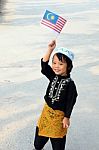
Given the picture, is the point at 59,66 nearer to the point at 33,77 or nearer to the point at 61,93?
the point at 61,93

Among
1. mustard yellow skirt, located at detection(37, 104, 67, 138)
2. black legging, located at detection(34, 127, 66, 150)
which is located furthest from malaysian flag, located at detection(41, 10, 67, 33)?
black legging, located at detection(34, 127, 66, 150)

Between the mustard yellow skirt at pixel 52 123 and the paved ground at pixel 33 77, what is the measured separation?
50 centimetres

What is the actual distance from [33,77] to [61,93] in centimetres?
254

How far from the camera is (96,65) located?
245 inches

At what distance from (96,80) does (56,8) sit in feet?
24.1

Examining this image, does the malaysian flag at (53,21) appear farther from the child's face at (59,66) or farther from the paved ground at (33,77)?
the paved ground at (33,77)

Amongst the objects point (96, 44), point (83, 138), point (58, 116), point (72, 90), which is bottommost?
point (96, 44)

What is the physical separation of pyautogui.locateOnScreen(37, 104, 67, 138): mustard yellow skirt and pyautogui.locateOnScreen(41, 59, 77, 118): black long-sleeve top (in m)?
0.04

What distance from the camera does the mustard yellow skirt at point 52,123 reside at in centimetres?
297

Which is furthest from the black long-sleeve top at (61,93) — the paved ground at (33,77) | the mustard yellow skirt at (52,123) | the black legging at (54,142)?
the paved ground at (33,77)

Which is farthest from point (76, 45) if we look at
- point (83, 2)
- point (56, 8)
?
point (83, 2)

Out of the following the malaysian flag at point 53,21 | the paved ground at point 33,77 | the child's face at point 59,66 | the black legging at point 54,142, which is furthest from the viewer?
the paved ground at point 33,77

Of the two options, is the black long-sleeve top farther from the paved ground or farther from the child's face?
the paved ground

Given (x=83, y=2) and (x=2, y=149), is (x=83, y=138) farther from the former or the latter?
(x=83, y=2)
